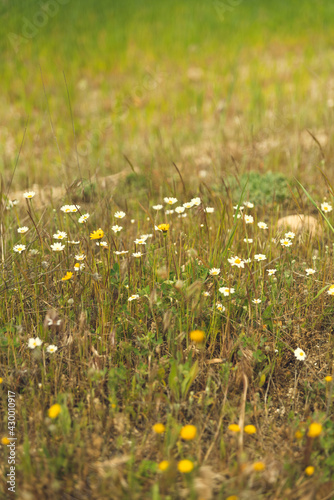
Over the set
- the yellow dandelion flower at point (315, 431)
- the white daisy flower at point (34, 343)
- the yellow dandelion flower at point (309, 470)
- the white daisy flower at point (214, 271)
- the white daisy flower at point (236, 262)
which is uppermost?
the white daisy flower at point (236, 262)

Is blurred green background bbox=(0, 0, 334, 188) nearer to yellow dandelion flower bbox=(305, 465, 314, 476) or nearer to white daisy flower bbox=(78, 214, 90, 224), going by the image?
white daisy flower bbox=(78, 214, 90, 224)

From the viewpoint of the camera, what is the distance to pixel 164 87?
586cm

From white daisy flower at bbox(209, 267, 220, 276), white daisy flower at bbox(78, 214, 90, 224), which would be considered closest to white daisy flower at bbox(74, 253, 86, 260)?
white daisy flower at bbox(78, 214, 90, 224)

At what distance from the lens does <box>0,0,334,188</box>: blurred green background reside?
396 cm

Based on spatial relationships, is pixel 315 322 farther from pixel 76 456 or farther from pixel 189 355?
pixel 76 456

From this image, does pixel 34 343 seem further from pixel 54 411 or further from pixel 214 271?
pixel 214 271

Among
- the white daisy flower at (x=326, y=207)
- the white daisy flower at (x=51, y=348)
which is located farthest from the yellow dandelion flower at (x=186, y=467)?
the white daisy flower at (x=326, y=207)

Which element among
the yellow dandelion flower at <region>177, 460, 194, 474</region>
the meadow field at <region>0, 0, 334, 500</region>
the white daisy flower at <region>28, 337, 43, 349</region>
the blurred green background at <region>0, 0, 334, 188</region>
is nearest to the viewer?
the yellow dandelion flower at <region>177, 460, 194, 474</region>

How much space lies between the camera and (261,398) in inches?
65.7

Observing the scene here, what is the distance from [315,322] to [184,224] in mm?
988

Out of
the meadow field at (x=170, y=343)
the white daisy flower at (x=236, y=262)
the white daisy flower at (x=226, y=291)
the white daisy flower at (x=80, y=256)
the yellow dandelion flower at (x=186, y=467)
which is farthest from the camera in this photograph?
the white daisy flower at (x=80, y=256)

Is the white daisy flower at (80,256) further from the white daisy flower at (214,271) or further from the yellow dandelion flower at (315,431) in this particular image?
the yellow dandelion flower at (315,431)

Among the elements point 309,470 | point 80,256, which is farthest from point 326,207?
point 309,470

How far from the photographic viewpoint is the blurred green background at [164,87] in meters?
3.96
